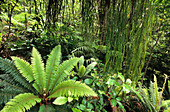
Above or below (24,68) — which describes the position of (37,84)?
below

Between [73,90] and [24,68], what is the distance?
1.87 feet

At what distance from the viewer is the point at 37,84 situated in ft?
3.55

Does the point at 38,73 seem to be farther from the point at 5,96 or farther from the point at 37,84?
the point at 5,96

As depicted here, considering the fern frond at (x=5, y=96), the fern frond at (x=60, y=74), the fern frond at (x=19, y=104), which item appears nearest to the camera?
the fern frond at (x=19, y=104)

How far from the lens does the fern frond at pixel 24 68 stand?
999 mm

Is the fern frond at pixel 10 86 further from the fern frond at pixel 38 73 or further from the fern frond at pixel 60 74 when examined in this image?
the fern frond at pixel 60 74

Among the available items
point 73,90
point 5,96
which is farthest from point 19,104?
point 73,90

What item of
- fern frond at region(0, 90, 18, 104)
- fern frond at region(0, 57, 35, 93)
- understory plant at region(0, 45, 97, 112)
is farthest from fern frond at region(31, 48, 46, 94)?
fern frond at region(0, 90, 18, 104)

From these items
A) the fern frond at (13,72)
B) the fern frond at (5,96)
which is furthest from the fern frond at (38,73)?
the fern frond at (5,96)

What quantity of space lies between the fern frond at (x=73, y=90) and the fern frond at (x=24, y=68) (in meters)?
0.32

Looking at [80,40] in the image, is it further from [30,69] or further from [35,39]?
[30,69]

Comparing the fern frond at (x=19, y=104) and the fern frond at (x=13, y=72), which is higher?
the fern frond at (x=13, y=72)

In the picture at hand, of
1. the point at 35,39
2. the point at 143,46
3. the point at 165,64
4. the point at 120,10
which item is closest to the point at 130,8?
the point at 120,10

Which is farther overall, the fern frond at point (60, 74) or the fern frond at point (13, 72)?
the fern frond at point (60, 74)
